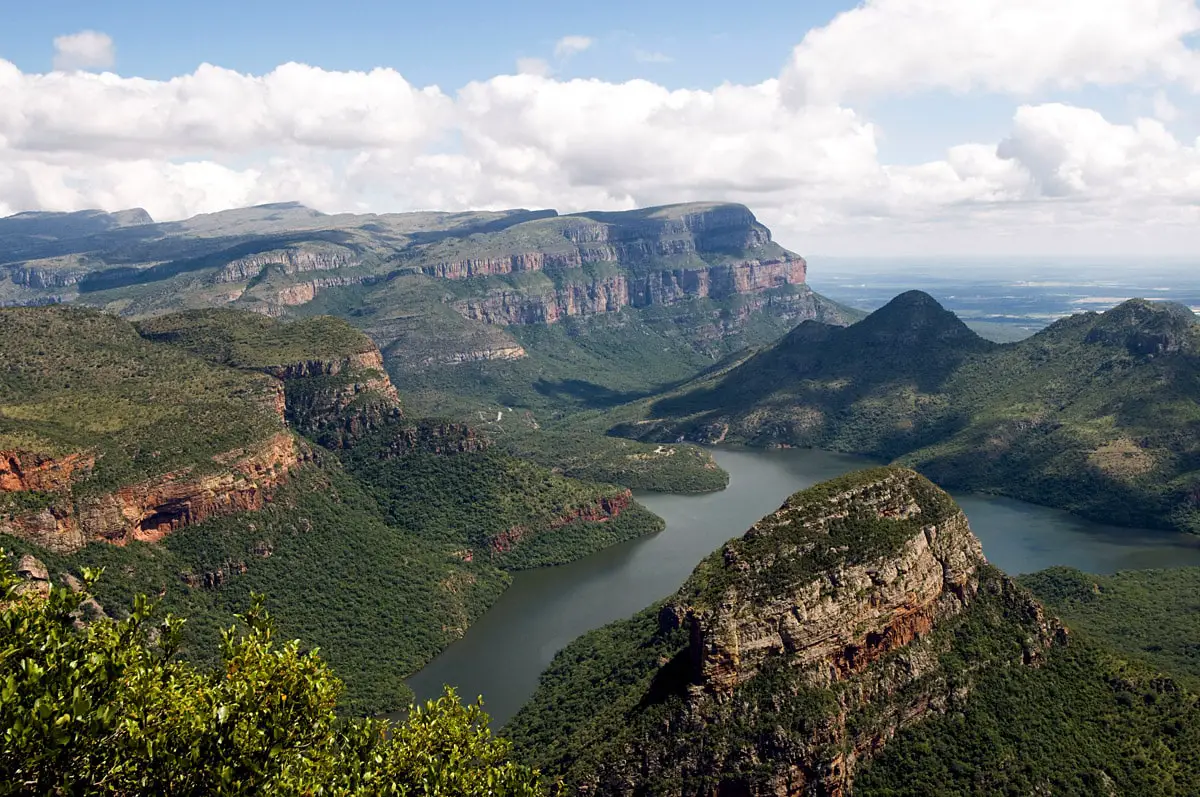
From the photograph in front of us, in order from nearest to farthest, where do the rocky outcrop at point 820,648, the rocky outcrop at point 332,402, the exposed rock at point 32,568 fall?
the rocky outcrop at point 820,648
the exposed rock at point 32,568
the rocky outcrop at point 332,402

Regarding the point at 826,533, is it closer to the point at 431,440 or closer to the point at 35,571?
the point at 35,571

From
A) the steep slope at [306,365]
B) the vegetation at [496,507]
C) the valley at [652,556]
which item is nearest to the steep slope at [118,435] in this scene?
the valley at [652,556]

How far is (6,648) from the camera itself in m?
21.3

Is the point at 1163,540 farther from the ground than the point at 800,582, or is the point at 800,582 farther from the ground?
the point at 800,582

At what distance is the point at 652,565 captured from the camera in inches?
5123

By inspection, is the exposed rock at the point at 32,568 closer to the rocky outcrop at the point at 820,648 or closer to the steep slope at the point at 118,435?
the steep slope at the point at 118,435

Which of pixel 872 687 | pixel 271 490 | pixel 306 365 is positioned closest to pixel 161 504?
pixel 271 490

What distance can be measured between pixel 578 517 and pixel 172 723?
11854 centimetres

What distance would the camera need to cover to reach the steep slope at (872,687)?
58.1m

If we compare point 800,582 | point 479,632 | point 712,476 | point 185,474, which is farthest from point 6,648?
point 712,476

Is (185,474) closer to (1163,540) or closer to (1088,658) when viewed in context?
(1088,658)

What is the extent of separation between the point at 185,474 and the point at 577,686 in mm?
50004

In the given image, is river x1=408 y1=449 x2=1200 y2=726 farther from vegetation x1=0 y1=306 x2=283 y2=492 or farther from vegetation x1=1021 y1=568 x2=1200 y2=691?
vegetation x1=0 y1=306 x2=283 y2=492

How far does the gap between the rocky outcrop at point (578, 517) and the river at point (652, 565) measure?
5.99 meters
